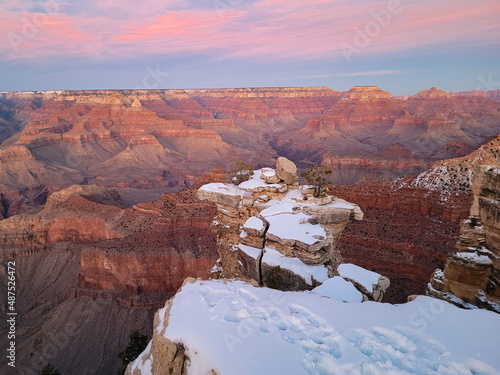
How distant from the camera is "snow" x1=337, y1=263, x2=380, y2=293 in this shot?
1117 centimetres

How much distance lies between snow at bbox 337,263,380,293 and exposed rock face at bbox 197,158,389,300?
302 mm

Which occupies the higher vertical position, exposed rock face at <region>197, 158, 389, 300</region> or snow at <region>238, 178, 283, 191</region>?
snow at <region>238, 178, 283, 191</region>

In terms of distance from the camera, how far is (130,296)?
30.4 metres

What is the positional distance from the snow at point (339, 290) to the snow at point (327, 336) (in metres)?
0.97

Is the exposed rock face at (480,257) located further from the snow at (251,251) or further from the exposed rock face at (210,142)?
the exposed rock face at (210,142)

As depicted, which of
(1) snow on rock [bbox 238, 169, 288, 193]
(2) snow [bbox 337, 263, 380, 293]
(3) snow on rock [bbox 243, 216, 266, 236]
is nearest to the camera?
(2) snow [bbox 337, 263, 380, 293]

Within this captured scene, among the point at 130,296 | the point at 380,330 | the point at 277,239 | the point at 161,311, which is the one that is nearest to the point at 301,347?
the point at 380,330

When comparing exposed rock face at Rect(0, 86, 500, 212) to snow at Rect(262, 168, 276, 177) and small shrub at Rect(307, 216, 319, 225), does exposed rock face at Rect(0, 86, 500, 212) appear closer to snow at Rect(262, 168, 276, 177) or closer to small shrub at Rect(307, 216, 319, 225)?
snow at Rect(262, 168, 276, 177)

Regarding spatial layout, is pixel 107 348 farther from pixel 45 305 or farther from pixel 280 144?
pixel 280 144

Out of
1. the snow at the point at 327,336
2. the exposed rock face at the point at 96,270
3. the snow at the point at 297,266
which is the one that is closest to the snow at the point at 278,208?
the snow at the point at 297,266

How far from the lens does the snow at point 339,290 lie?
9.77 metres

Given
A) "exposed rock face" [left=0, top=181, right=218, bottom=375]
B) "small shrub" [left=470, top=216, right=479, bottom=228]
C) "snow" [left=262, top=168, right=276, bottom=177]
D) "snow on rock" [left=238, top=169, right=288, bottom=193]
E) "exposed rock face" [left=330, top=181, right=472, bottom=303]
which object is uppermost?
"small shrub" [left=470, top=216, right=479, bottom=228]

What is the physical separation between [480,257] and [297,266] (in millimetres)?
6091

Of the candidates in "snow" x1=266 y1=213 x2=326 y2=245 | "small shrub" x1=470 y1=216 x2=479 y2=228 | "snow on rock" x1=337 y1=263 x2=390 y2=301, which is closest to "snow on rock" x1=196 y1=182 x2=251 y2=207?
"snow" x1=266 y1=213 x2=326 y2=245
